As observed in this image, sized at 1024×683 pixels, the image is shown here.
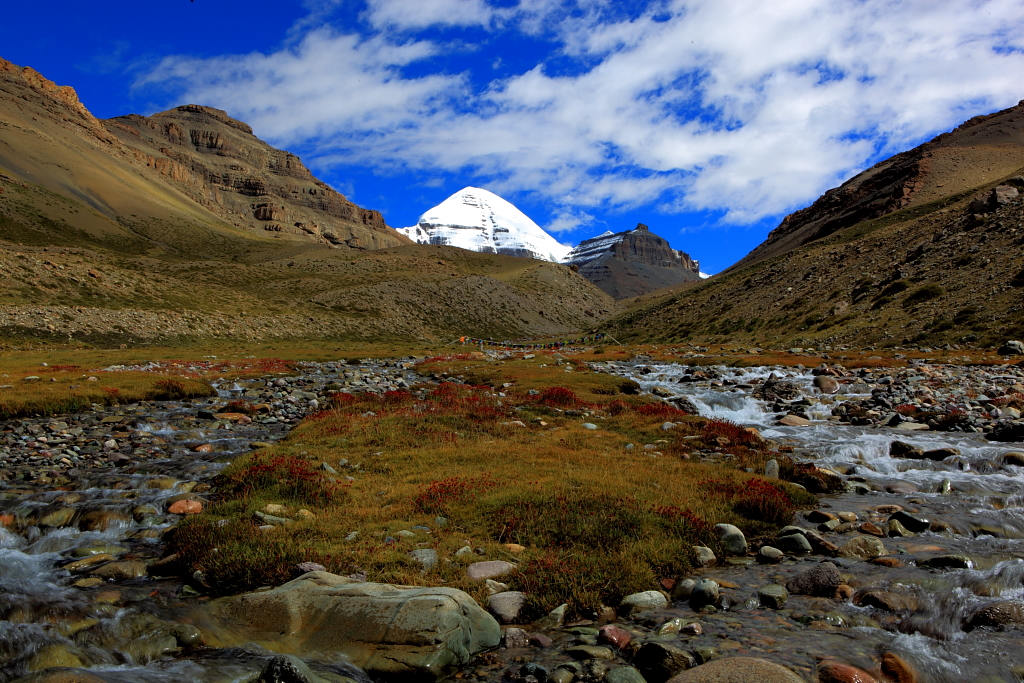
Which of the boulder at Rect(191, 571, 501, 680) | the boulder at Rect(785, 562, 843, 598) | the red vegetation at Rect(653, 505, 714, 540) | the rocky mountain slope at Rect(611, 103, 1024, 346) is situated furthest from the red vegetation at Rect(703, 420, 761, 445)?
the rocky mountain slope at Rect(611, 103, 1024, 346)

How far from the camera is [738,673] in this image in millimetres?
5520

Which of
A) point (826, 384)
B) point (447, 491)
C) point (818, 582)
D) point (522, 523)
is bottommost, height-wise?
point (818, 582)

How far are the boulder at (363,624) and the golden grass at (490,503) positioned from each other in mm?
980

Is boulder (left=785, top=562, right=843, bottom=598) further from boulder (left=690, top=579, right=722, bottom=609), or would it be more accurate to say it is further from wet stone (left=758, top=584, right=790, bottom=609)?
boulder (left=690, top=579, right=722, bottom=609)

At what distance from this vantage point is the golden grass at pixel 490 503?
8.62m

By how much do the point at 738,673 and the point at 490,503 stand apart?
648cm

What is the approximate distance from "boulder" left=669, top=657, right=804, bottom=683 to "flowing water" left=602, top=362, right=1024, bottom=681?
737 mm

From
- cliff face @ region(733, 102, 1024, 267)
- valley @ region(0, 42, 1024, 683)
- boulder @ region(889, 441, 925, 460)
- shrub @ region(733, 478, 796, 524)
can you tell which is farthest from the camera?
cliff face @ region(733, 102, 1024, 267)

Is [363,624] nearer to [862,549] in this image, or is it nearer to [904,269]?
[862,549]

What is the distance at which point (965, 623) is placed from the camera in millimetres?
7230

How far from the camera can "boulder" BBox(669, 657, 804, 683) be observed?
5418 mm

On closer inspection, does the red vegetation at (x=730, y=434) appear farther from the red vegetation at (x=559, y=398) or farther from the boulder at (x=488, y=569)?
the boulder at (x=488, y=569)

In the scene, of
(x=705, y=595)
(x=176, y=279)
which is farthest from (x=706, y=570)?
(x=176, y=279)

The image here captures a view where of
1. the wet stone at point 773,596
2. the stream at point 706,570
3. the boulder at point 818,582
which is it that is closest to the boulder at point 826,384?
the stream at point 706,570
